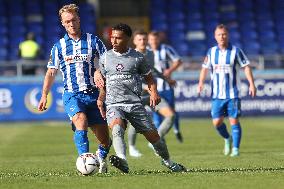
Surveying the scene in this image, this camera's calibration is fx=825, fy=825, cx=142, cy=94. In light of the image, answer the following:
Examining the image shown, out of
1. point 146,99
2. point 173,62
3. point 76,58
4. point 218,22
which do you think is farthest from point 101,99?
point 218,22

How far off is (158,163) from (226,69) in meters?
2.75

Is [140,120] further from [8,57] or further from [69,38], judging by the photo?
[8,57]

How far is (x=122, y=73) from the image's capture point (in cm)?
1019

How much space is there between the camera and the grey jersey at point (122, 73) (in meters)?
10.2

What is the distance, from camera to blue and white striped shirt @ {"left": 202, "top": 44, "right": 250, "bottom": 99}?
14.3 m

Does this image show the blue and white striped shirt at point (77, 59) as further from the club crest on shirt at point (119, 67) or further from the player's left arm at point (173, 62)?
the player's left arm at point (173, 62)

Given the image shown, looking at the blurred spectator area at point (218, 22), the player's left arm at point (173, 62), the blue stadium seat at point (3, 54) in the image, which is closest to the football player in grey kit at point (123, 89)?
the player's left arm at point (173, 62)

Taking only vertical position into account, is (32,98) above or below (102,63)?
below

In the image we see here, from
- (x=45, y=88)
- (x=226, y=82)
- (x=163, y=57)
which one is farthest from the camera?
(x=163, y=57)

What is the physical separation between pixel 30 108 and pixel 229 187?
1686 centimetres

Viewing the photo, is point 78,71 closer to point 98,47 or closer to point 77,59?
point 77,59

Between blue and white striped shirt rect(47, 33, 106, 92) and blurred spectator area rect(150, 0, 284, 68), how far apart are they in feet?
66.7

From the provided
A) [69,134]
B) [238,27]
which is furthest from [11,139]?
[238,27]

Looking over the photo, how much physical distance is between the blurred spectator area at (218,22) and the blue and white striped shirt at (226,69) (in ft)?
53.7
